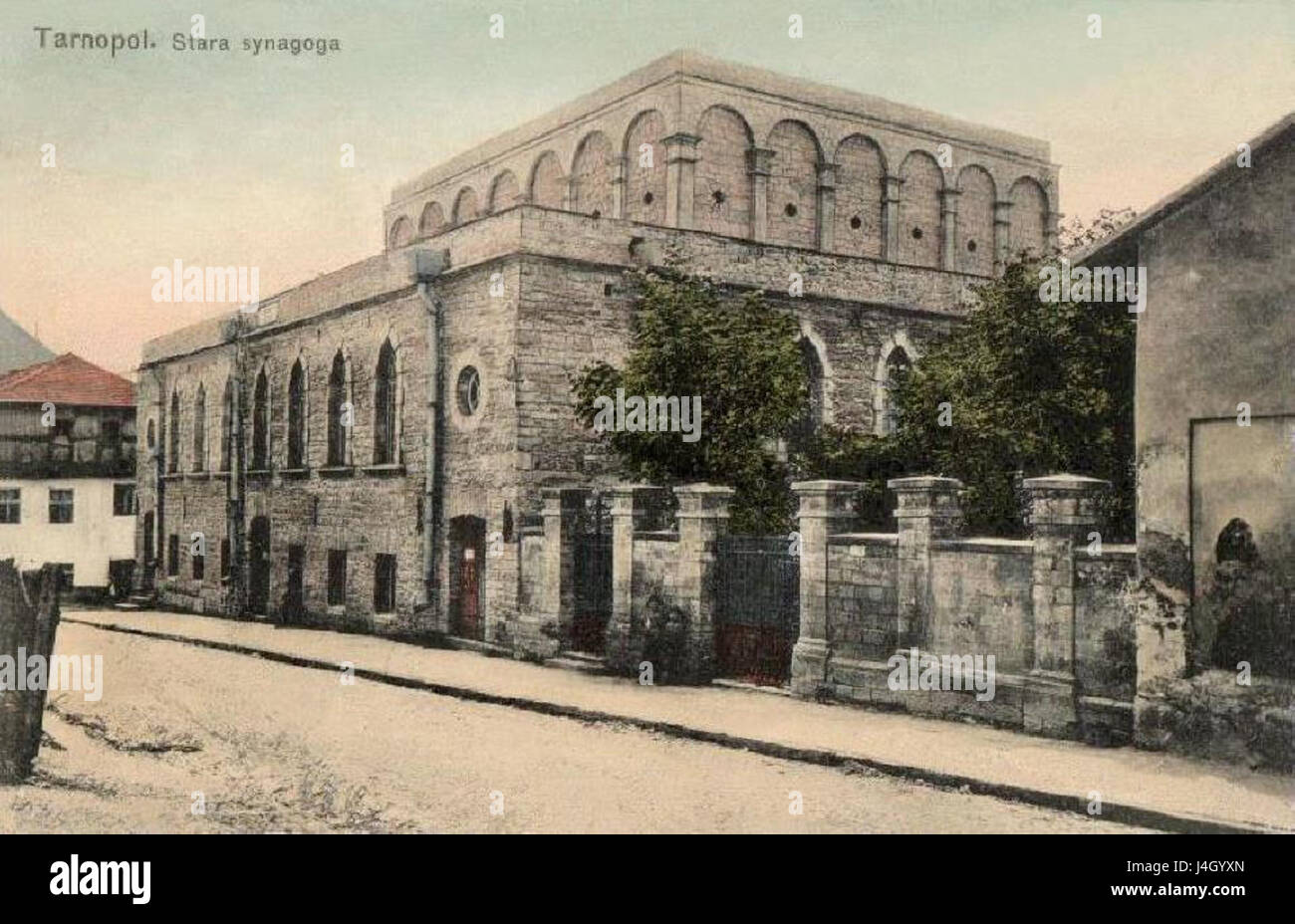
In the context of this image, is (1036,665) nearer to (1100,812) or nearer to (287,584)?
(1100,812)

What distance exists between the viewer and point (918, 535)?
12656mm

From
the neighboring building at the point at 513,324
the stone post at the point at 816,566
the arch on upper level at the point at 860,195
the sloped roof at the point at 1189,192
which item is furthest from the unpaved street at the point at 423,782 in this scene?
the arch on upper level at the point at 860,195

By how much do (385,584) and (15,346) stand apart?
12.0 meters

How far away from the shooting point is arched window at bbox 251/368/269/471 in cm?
2721

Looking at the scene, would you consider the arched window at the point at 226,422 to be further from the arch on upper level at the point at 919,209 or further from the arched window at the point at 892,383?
the arch on upper level at the point at 919,209

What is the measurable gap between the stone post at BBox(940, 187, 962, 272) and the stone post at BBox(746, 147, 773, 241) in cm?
583

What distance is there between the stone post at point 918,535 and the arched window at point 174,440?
75.7 feet

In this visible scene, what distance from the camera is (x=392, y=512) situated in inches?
875

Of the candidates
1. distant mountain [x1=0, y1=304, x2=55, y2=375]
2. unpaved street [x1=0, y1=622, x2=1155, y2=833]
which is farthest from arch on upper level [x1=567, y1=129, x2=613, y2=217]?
distant mountain [x1=0, y1=304, x2=55, y2=375]

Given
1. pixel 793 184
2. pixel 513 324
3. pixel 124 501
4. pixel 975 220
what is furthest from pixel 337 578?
pixel 975 220
